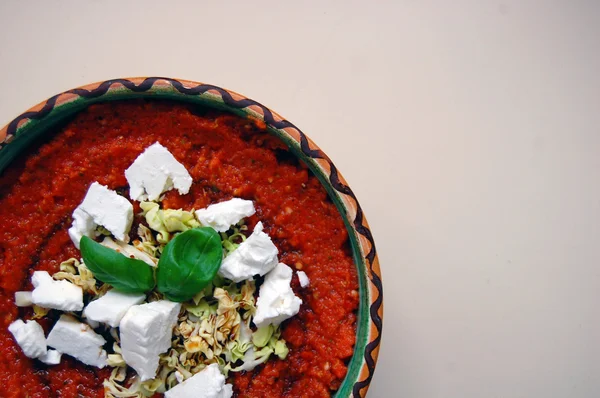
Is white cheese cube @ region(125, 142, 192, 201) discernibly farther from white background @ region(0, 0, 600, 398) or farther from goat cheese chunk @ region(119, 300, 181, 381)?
white background @ region(0, 0, 600, 398)

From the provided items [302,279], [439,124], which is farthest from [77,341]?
[439,124]

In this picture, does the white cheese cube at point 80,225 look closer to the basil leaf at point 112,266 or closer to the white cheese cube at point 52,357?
the basil leaf at point 112,266

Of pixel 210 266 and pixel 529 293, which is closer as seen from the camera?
pixel 210 266

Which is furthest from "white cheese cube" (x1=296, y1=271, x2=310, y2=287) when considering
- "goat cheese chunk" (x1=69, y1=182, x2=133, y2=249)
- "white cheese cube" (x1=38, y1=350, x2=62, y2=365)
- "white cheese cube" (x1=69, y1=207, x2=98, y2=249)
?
"white cheese cube" (x1=38, y1=350, x2=62, y2=365)

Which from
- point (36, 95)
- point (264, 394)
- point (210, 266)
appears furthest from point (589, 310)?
point (36, 95)

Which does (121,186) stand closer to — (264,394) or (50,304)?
(50,304)
